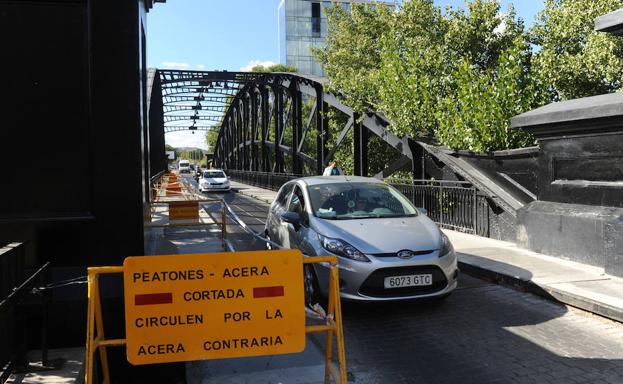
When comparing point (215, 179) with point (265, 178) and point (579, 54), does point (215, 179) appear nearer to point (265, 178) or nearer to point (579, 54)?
point (265, 178)

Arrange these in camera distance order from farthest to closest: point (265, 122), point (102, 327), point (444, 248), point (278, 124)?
point (265, 122) → point (278, 124) → point (444, 248) → point (102, 327)

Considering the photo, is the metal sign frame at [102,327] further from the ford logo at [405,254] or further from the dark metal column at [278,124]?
the dark metal column at [278,124]

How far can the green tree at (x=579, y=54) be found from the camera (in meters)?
12.5

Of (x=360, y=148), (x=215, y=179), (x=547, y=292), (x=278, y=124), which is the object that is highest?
(x=278, y=124)

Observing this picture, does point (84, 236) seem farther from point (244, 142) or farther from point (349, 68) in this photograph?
point (244, 142)

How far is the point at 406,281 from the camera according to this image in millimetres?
5348

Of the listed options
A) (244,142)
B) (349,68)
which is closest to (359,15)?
(349,68)

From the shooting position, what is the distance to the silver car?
5332mm

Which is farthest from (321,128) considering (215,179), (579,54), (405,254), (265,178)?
(405,254)

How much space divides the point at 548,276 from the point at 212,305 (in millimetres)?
5257

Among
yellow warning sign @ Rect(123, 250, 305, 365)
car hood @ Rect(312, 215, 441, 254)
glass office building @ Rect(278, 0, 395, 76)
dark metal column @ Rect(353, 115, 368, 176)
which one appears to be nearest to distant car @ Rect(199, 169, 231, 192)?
dark metal column @ Rect(353, 115, 368, 176)

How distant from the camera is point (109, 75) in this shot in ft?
13.4

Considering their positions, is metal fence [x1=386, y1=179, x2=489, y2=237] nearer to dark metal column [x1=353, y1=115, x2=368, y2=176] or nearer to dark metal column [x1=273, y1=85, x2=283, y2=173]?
dark metal column [x1=353, y1=115, x2=368, y2=176]

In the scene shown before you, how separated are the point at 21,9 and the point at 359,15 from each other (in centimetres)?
1818
